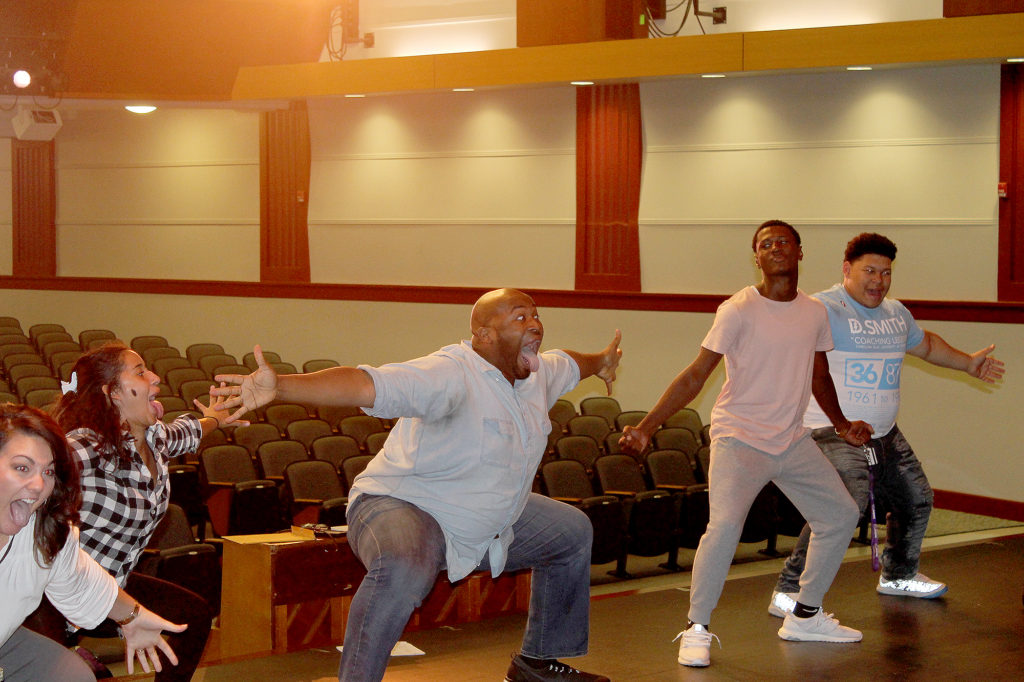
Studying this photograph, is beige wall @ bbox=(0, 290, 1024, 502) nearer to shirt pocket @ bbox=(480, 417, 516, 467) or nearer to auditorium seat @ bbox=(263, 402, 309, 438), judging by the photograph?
auditorium seat @ bbox=(263, 402, 309, 438)

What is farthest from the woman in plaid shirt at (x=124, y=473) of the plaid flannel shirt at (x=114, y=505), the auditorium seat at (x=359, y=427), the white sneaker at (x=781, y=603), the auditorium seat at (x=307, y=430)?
the auditorium seat at (x=359, y=427)

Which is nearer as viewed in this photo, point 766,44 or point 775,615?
point 775,615

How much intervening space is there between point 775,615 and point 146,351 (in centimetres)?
809

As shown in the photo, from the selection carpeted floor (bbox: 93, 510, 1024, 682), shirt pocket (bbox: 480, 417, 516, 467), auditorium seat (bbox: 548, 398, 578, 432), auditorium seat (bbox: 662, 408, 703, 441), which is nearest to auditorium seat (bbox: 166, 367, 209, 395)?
auditorium seat (bbox: 548, 398, 578, 432)

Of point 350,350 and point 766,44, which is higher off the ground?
point 766,44

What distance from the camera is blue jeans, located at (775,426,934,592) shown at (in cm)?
441

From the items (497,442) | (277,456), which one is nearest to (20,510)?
(497,442)

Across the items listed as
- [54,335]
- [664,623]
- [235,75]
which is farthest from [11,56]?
[664,623]

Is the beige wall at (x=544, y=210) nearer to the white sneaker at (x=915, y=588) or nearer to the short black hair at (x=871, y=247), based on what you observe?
the white sneaker at (x=915, y=588)

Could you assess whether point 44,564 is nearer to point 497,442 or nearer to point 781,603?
point 497,442

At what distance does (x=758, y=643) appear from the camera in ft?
13.8

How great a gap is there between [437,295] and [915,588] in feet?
24.2

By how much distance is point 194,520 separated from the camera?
6.70m

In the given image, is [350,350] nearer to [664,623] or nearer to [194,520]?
[194,520]
